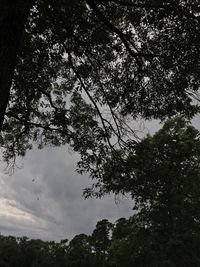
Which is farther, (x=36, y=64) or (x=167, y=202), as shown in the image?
(x=167, y=202)

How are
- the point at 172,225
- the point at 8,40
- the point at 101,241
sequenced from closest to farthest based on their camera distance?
the point at 8,40, the point at 172,225, the point at 101,241

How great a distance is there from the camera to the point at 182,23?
33.9 ft

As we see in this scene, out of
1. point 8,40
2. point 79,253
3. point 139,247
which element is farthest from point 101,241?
point 8,40

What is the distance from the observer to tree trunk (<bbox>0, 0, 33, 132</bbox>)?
6.20 meters

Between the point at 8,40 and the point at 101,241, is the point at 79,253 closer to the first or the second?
the point at 101,241

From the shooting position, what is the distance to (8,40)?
6.31m

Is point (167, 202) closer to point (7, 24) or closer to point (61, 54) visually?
point (61, 54)

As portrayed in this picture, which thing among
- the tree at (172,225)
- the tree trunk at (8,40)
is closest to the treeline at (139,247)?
the tree at (172,225)

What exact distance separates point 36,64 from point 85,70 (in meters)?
1.31

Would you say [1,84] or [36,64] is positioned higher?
[36,64]

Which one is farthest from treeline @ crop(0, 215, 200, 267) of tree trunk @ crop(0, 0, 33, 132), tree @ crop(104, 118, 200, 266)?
tree trunk @ crop(0, 0, 33, 132)

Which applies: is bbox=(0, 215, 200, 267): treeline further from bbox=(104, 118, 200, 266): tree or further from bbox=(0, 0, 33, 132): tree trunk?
bbox=(0, 0, 33, 132): tree trunk

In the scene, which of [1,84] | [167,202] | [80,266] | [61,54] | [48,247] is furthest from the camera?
[48,247]

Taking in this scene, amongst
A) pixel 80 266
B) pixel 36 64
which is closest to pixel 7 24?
pixel 36 64
